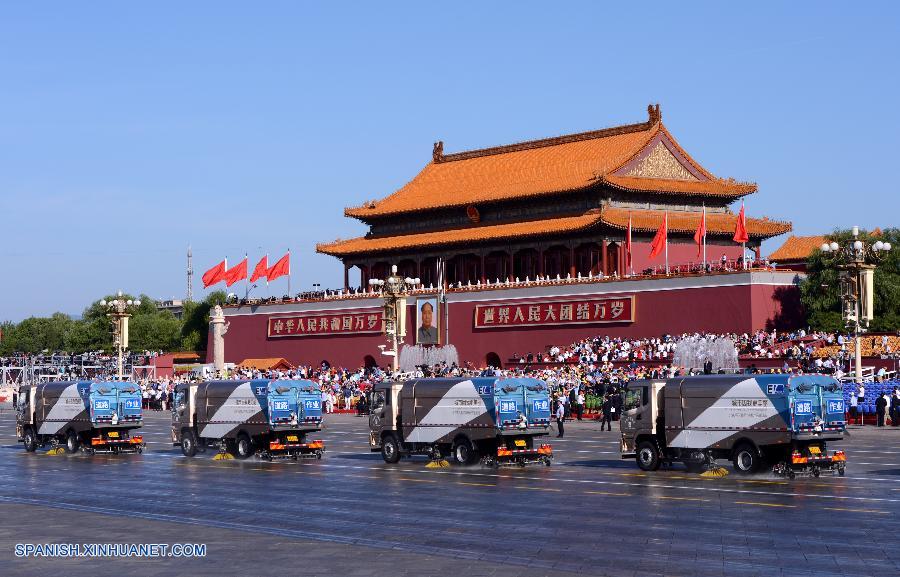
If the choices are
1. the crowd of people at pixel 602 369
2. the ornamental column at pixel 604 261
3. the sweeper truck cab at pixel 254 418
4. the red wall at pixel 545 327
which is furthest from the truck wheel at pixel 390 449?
the ornamental column at pixel 604 261

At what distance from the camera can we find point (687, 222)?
73.5 metres

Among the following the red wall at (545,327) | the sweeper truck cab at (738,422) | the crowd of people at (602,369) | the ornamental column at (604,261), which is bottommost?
the sweeper truck cab at (738,422)

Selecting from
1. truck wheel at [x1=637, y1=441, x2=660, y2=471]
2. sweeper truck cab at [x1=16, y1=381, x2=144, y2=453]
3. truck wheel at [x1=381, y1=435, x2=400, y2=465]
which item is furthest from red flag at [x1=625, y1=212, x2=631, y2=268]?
truck wheel at [x1=637, y1=441, x2=660, y2=471]

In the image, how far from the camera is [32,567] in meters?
17.8

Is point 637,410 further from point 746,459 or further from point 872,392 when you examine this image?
point 872,392

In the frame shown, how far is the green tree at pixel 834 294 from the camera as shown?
61.1 metres

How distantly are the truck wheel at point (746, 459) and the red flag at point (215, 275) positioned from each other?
57658 mm

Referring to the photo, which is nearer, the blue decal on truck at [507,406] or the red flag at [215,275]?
the blue decal on truck at [507,406]

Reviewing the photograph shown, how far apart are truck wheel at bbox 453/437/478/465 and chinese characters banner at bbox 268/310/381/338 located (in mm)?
44658

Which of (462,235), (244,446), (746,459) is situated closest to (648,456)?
(746,459)

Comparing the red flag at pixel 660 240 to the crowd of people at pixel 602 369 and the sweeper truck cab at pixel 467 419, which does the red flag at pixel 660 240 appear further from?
the sweeper truck cab at pixel 467 419

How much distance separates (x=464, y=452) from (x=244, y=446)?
24.1ft

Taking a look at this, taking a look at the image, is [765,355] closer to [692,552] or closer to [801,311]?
[801,311]

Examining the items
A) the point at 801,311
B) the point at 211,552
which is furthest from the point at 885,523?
the point at 801,311
